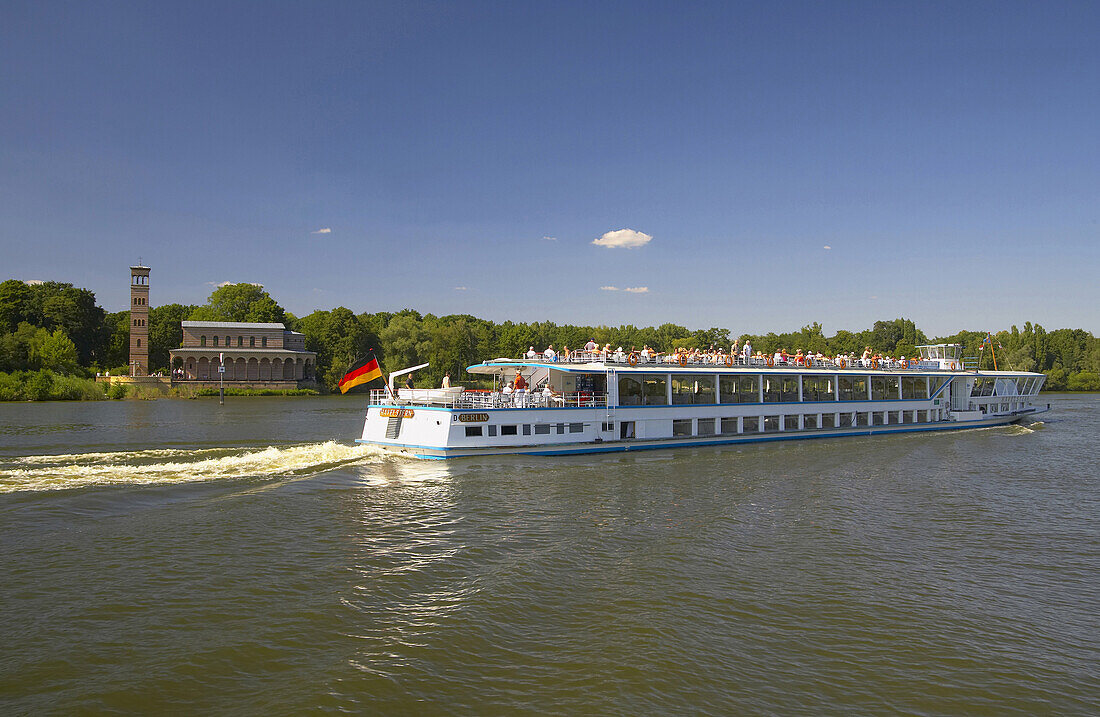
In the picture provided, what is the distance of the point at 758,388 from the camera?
40.7 m

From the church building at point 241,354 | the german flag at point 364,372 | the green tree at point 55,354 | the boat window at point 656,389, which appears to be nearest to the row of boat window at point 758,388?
the boat window at point 656,389

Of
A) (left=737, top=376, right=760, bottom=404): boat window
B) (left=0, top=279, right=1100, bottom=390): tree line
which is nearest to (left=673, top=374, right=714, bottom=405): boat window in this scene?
(left=737, top=376, right=760, bottom=404): boat window

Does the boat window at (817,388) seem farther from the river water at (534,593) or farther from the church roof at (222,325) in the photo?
the church roof at (222,325)

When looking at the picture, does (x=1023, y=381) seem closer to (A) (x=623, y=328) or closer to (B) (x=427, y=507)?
(B) (x=427, y=507)

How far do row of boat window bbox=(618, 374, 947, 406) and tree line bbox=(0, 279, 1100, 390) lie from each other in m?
55.0

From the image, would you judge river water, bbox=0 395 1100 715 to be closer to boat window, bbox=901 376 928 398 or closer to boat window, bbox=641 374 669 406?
boat window, bbox=641 374 669 406

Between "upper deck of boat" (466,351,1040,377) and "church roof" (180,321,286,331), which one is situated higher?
"church roof" (180,321,286,331)

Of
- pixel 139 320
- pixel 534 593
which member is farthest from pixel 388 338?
pixel 534 593

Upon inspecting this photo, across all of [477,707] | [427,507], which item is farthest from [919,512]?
[477,707]

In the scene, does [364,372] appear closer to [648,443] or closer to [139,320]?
[648,443]

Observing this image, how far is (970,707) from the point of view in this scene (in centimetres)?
933

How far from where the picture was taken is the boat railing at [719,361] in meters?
35.5

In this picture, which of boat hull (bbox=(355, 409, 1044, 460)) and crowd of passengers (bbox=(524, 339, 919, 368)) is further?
crowd of passengers (bbox=(524, 339, 919, 368))

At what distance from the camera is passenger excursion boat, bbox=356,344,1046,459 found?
2962 centimetres
